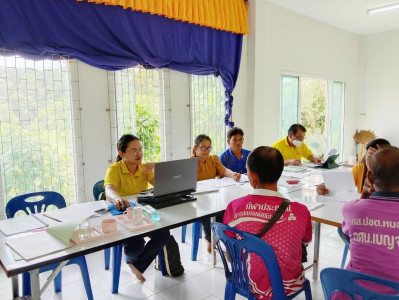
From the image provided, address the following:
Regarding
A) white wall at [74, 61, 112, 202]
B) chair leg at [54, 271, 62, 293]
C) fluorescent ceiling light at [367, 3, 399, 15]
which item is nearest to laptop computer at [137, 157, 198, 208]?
chair leg at [54, 271, 62, 293]

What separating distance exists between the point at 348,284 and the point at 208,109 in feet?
11.1

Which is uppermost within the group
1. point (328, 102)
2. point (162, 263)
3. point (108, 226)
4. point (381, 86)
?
point (381, 86)

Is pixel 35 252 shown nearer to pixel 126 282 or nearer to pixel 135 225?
pixel 135 225

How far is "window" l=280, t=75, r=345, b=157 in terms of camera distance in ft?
17.3

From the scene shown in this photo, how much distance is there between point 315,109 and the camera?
5918 mm

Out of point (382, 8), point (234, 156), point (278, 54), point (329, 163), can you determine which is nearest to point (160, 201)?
point (234, 156)

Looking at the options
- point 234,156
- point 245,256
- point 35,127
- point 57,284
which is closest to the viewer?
point 245,256

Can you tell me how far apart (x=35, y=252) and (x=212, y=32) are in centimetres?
339

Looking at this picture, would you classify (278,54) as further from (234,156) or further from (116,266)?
(116,266)

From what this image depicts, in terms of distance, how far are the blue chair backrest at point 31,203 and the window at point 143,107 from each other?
116 centimetres

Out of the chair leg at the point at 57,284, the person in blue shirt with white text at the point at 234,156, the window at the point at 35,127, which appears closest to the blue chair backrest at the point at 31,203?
the chair leg at the point at 57,284

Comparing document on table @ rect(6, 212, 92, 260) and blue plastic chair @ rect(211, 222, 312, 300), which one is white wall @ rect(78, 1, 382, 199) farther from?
blue plastic chair @ rect(211, 222, 312, 300)

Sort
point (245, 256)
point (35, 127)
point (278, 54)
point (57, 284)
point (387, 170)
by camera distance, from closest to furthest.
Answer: point (387, 170), point (245, 256), point (57, 284), point (35, 127), point (278, 54)

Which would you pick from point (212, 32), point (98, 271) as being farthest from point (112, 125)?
point (212, 32)
